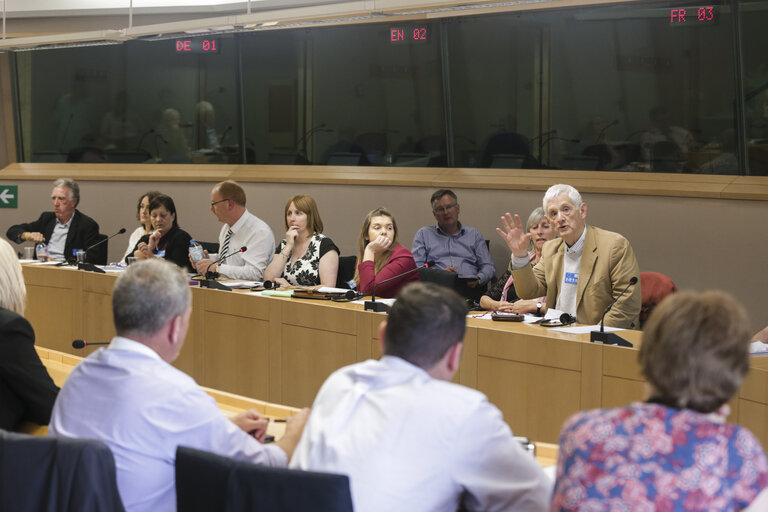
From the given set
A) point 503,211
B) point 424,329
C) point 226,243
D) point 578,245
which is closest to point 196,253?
point 226,243

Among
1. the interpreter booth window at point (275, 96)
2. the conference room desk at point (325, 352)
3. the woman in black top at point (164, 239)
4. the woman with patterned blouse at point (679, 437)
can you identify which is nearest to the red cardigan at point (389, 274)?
the conference room desk at point (325, 352)

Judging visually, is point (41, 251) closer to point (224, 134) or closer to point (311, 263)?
point (224, 134)

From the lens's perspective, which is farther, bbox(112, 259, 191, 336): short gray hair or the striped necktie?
the striped necktie

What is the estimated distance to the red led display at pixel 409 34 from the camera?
757cm

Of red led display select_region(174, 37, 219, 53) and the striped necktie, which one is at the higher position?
red led display select_region(174, 37, 219, 53)

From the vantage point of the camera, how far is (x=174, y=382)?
83.5 inches

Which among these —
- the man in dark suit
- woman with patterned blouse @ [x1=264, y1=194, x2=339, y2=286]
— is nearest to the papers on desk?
woman with patterned blouse @ [x1=264, y1=194, x2=339, y2=286]

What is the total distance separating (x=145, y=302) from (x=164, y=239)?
14.5 ft

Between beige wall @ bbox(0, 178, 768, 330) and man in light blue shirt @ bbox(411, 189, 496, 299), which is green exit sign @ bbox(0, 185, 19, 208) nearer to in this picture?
beige wall @ bbox(0, 178, 768, 330)

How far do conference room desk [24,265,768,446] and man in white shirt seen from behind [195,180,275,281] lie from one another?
59cm

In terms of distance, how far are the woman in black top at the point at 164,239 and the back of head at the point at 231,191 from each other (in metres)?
0.58

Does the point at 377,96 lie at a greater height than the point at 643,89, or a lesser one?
greater

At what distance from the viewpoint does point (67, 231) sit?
727cm

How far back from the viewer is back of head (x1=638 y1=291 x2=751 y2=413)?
152cm
